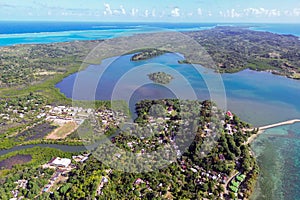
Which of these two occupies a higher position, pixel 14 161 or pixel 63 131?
pixel 63 131

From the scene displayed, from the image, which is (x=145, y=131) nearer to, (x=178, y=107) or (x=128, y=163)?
(x=128, y=163)

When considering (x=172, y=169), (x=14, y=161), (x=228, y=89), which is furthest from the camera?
(x=228, y=89)

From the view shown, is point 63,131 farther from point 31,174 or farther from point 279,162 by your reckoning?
point 279,162

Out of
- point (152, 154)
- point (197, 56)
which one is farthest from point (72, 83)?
point (197, 56)

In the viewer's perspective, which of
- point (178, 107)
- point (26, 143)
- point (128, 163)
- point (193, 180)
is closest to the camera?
point (193, 180)

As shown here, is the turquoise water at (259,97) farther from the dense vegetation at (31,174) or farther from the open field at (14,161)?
the open field at (14,161)

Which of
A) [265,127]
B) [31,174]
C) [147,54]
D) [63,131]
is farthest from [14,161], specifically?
[147,54]

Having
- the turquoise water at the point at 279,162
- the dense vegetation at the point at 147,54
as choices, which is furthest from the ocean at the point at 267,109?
the dense vegetation at the point at 147,54
